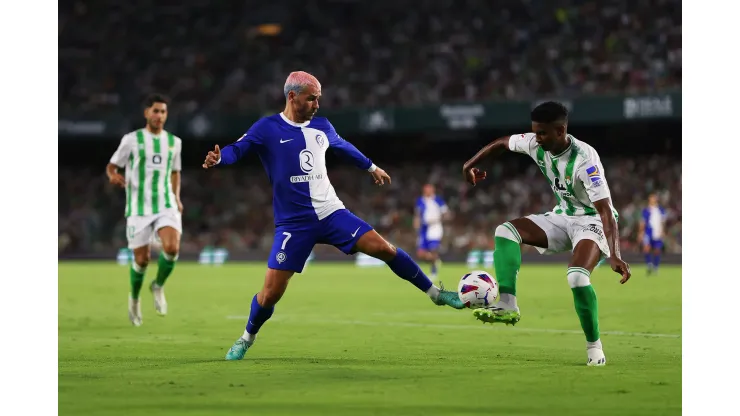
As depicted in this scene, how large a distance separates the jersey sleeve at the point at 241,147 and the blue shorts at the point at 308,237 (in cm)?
63

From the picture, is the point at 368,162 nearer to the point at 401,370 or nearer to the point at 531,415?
the point at 401,370

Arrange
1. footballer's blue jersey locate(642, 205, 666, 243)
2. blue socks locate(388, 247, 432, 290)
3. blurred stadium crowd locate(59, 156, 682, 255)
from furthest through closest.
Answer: blurred stadium crowd locate(59, 156, 682, 255), footballer's blue jersey locate(642, 205, 666, 243), blue socks locate(388, 247, 432, 290)

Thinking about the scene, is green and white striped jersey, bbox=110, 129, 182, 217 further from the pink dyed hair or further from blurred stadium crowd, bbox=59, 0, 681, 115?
blurred stadium crowd, bbox=59, 0, 681, 115

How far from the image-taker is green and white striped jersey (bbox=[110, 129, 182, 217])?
11547 mm

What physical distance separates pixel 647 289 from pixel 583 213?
9999mm

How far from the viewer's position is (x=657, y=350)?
881 cm

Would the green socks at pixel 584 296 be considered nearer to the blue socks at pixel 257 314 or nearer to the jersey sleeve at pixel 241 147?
the blue socks at pixel 257 314

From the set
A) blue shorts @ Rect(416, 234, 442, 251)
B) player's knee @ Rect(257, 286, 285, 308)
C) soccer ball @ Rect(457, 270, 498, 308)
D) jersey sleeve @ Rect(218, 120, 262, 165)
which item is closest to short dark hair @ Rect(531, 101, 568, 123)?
soccer ball @ Rect(457, 270, 498, 308)

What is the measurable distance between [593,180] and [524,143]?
0.68 m

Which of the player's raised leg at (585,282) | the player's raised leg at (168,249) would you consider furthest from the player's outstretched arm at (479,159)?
the player's raised leg at (168,249)

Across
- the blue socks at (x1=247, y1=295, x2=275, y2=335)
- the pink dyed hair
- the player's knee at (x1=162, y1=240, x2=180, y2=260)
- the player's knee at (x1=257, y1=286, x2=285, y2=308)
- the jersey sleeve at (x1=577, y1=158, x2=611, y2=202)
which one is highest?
the pink dyed hair

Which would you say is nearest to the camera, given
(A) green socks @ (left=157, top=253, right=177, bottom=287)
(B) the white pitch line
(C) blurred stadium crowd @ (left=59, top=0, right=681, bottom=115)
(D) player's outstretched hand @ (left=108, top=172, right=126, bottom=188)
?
(B) the white pitch line

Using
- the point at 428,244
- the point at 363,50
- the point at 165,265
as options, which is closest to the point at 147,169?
the point at 165,265

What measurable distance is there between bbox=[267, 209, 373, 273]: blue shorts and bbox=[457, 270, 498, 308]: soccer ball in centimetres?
82
